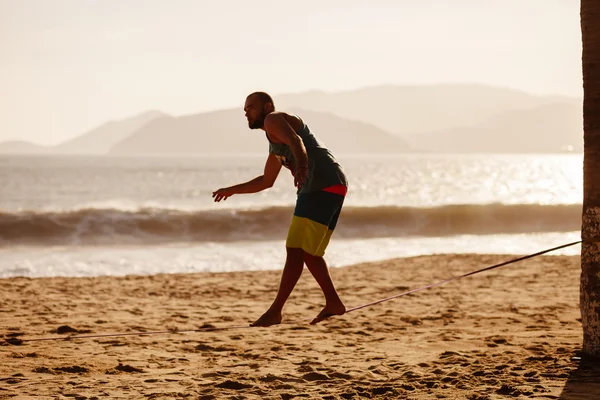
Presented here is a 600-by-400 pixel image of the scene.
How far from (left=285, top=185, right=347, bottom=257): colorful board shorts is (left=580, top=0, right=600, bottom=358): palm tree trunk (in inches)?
82.9

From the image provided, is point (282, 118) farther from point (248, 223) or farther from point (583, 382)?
point (248, 223)

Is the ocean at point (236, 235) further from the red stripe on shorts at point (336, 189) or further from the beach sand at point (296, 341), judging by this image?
the red stripe on shorts at point (336, 189)

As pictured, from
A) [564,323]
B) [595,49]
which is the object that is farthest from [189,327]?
[595,49]

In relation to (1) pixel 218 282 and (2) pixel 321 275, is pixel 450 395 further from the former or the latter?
(1) pixel 218 282

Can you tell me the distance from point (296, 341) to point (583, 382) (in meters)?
3.24

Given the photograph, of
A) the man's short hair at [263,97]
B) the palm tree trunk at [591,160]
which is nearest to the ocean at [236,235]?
the palm tree trunk at [591,160]

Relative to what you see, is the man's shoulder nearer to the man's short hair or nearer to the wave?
the man's short hair

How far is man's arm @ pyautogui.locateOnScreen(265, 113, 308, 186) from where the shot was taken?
16.1ft

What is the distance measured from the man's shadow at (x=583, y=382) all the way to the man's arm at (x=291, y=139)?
7.94 feet

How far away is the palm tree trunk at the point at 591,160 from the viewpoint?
6.02 meters

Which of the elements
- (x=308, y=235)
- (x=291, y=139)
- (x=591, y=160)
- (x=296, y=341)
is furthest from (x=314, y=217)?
(x=296, y=341)

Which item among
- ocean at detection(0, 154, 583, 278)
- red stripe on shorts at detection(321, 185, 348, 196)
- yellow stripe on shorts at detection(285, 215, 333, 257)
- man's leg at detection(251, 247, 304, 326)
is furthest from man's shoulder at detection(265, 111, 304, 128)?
ocean at detection(0, 154, 583, 278)

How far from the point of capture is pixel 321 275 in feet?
18.4

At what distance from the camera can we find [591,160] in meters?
6.05
